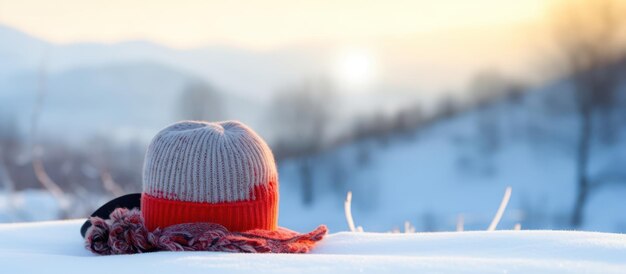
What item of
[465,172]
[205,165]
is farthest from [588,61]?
[205,165]

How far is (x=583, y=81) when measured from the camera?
48.9 feet

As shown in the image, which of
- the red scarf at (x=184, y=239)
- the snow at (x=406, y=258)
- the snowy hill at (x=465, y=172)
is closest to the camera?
the snow at (x=406, y=258)

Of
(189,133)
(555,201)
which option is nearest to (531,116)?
(555,201)

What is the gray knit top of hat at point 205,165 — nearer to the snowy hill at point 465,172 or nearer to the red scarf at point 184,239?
the red scarf at point 184,239

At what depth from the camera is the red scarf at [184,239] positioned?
1.55 metres

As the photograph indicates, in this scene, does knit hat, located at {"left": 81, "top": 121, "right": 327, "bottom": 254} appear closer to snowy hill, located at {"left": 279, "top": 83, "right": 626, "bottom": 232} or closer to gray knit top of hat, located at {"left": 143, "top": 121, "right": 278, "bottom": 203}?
gray knit top of hat, located at {"left": 143, "top": 121, "right": 278, "bottom": 203}

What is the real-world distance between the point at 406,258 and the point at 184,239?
0.53 meters

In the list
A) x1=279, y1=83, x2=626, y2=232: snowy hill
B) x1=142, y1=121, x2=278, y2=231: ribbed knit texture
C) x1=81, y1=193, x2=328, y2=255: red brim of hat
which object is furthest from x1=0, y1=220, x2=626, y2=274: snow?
x1=279, y1=83, x2=626, y2=232: snowy hill

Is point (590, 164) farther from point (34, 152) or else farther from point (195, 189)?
point (195, 189)

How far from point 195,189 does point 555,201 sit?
1370 cm

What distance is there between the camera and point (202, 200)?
5.40 ft

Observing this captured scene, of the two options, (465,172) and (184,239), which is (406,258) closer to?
(184,239)

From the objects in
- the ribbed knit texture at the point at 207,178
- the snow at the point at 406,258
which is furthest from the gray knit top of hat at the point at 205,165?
the snow at the point at 406,258

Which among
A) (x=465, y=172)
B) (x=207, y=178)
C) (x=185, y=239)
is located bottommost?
(x=465, y=172)
